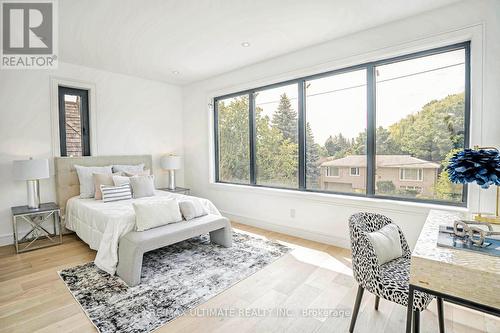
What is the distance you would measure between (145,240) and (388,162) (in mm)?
2881

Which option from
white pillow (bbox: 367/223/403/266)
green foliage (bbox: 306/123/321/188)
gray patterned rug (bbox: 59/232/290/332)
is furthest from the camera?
green foliage (bbox: 306/123/321/188)

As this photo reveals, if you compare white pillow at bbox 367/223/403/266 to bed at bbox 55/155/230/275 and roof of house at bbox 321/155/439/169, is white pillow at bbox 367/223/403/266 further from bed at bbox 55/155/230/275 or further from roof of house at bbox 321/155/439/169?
bed at bbox 55/155/230/275

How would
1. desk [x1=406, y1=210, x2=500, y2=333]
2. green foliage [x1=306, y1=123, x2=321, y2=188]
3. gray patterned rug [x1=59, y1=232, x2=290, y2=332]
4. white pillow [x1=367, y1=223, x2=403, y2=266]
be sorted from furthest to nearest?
green foliage [x1=306, y1=123, x2=321, y2=188]
gray patterned rug [x1=59, y1=232, x2=290, y2=332]
white pillow [x1=367, y1=223, x2=403, y2=266]
desk [x1=406, y1=210, x2=500, y2=333]

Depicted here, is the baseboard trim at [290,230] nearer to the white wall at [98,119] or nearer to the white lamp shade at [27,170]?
the white wall at [98,119]

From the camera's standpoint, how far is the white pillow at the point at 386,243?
173cm

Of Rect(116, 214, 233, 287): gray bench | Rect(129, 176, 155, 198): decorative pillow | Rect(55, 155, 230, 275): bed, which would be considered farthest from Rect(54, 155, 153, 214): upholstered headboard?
Rect(116, 214, 233, 287): gray bench

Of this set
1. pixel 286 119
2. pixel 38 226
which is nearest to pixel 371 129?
pixel 286 119

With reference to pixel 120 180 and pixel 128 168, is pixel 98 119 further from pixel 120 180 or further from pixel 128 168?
pixel 120 180

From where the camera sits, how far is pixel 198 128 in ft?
17.4

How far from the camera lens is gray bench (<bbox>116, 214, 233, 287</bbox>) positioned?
2.44 meters

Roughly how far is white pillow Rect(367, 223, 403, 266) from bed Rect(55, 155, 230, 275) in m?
2.00

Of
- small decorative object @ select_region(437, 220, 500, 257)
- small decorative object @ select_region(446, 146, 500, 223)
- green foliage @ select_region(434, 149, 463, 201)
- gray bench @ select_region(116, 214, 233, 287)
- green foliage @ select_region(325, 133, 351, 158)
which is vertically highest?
green foliage @ select_region(325, 133, 351, 158)

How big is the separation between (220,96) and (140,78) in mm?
1560

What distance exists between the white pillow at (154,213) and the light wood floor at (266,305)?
87cm
